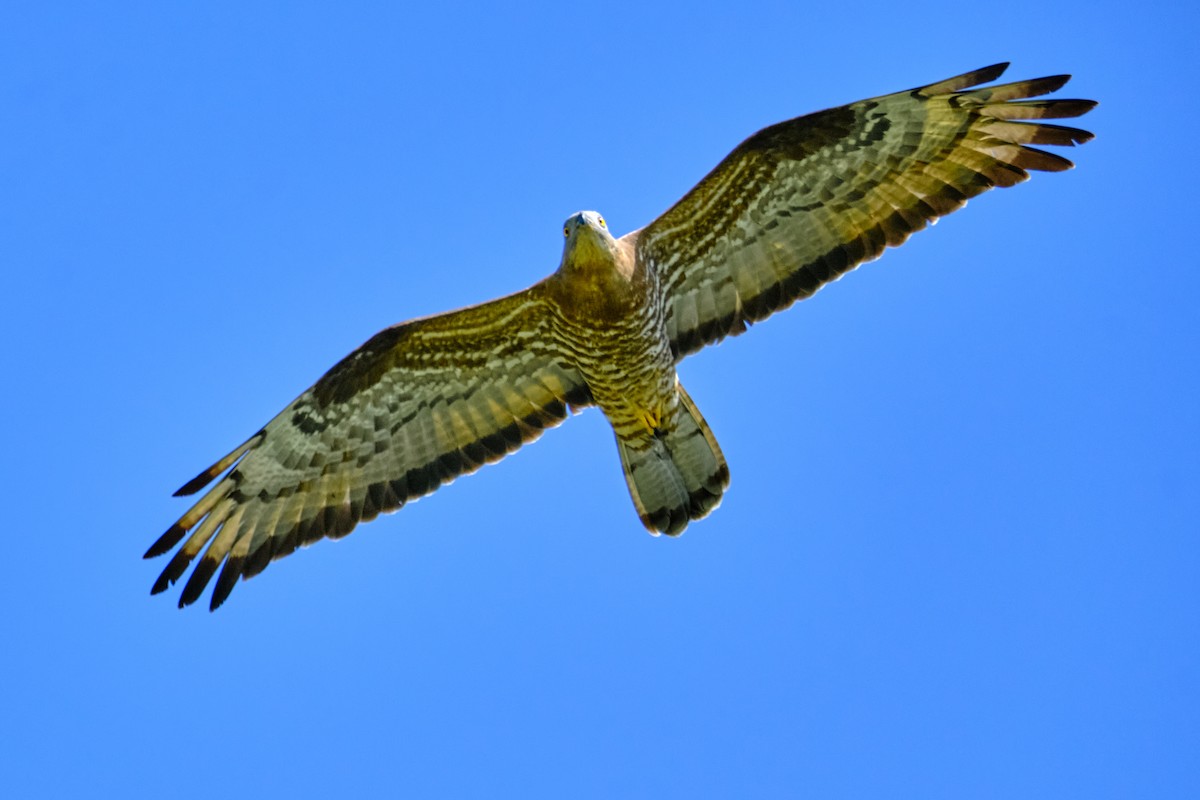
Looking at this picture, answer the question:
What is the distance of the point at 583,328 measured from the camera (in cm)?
1007

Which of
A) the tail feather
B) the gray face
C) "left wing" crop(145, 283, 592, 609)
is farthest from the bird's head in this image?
the tail feather

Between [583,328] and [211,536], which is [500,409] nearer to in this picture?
[583,328]

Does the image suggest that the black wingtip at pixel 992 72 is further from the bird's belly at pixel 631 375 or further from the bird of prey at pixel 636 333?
the bird's belly at pixel 631 375

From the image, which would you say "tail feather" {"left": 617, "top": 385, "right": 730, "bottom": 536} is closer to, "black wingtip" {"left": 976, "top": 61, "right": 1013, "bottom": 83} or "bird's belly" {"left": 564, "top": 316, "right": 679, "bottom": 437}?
"bird's belly" {"left": 564, "top": 316, "right": 679, "bottom": 437}

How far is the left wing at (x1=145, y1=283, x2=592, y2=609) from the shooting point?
1076 cm

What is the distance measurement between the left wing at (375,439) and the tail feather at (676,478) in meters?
0.63

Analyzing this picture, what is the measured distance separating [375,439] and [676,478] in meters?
2.23

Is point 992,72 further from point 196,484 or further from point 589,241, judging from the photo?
point 196,484

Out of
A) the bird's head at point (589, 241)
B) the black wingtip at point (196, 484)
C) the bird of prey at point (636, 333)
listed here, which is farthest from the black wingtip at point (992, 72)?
the black wingtip at point (196, 484)

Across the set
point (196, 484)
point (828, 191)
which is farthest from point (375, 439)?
point (828, 191)

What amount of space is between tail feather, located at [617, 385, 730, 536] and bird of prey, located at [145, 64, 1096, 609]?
1cm

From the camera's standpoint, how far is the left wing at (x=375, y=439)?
10.8 meters

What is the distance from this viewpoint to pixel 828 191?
34.1ft

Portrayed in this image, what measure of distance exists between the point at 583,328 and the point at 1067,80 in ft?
11.5
